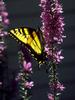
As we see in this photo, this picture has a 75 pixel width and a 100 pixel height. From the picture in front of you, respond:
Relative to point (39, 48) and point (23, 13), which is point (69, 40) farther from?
point (39, 48)

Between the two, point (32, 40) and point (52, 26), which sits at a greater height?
point (32, 40)

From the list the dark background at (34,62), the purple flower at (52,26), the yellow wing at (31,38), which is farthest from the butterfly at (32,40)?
→ the dark background at (34,62)

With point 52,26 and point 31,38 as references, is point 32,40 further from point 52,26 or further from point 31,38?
point 52,26

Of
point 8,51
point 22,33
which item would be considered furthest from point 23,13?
point 22,33

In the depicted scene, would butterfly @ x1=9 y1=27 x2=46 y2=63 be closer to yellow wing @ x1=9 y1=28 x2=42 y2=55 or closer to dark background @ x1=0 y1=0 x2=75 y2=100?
yellow wing @ x1=9 y1=28 x2=42 y2=55

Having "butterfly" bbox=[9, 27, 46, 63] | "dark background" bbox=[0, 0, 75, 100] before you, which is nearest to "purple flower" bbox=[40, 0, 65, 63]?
"butterfly" bbox=[9, 27, 46, 63]

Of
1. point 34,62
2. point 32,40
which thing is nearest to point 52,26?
point 32,40

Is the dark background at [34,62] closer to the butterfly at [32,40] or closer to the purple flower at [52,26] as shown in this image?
the butterfly at [32,40]
